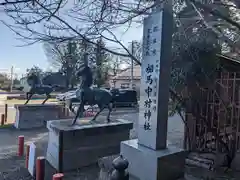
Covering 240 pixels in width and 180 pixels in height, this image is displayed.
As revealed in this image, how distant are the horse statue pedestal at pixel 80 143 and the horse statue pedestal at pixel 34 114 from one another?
4.32 meters

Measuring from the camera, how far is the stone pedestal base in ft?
10.4

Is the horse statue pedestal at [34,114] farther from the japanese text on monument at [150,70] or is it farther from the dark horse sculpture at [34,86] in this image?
the japanese text on monument at [150,70]

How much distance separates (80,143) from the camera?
17.6 feet

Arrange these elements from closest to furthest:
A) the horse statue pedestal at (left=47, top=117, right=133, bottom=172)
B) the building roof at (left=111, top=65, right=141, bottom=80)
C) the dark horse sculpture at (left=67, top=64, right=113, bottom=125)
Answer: the horse statue pedestal at (left=47, top=117, right=133, bottom=172), the dark horse sculpture at (left=67, top=64, right=113, bottom=125), the building roof at (left=111, top=65, right=141, bottom=80)

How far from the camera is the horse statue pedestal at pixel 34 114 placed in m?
9.47

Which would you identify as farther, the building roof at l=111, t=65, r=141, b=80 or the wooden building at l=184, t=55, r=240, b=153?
the building roof at l=111, t=65, r=141, b=80

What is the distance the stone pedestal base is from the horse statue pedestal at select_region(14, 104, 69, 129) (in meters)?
7.19

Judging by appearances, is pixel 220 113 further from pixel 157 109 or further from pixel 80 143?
pixel 80 143

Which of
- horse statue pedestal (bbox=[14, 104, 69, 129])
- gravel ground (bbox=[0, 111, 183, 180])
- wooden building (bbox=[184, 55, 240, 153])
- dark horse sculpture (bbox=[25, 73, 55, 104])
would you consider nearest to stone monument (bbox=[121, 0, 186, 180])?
gravel ground (bbox=[0, 111, 183, 180])

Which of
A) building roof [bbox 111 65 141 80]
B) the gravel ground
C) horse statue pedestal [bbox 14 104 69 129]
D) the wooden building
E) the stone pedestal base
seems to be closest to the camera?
the stone pedestal base

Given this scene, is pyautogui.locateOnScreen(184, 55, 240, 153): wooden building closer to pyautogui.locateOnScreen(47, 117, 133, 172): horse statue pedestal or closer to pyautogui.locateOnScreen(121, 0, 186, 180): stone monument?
pyautogui.locateOnScreen(47, 117, 133, 172): horse statue pedestal

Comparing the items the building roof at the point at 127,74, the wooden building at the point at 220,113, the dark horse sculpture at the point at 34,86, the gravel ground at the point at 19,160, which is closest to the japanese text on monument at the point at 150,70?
the gravel ground at the point at 19,160

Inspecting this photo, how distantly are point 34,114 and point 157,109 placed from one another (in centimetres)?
790

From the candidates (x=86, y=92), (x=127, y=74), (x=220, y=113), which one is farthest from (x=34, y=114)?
(x=127, y=74)
